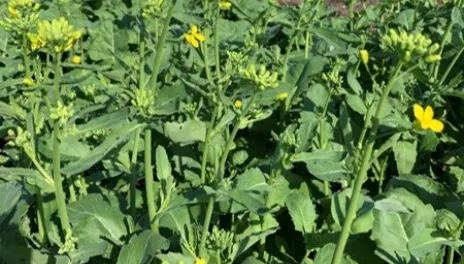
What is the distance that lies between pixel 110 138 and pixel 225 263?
0.76 meters

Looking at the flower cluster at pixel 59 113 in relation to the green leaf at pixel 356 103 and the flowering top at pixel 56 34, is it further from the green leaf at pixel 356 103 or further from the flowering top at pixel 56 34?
the green leaf at pixel 356 103

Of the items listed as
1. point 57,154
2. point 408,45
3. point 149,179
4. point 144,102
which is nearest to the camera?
point 408,45

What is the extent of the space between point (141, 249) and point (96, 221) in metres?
0.43

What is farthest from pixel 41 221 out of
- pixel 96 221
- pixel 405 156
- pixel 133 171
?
pixel 405 156

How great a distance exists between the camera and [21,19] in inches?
97.3

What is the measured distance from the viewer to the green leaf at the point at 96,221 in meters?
2.73

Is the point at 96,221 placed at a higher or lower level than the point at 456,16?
lower

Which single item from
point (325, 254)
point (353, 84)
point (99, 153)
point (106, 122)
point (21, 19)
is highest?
point (21, 19)

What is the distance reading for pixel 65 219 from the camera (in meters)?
2.52

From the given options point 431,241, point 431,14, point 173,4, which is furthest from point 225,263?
point 431,14

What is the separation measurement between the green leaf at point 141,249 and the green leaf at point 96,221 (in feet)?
0.97

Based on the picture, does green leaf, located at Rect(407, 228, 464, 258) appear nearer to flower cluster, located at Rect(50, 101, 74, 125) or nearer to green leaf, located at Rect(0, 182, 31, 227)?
flower cluster, located at Rect(50, 101, 74, 125)

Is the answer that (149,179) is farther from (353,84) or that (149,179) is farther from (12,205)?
(353,84)

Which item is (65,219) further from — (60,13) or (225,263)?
(60,13)
